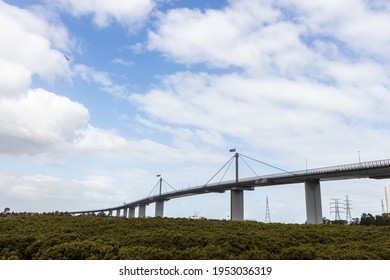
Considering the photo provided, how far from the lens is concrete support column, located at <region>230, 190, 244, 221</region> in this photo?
273ft

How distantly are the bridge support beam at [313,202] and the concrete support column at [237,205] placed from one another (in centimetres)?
2138

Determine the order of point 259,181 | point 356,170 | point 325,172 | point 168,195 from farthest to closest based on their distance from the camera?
point 168,195
point 259,181
point 325,172
point 356,170

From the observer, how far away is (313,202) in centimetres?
6378

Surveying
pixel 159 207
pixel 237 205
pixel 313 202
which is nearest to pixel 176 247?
pixel 313 202

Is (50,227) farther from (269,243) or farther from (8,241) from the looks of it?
(269,243)

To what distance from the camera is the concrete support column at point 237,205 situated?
83.2 meters

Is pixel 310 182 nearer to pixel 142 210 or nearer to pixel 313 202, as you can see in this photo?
pixel 313 202

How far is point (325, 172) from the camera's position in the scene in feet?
199

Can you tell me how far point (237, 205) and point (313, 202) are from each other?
23.2m

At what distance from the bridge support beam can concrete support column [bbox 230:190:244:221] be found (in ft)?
70.1

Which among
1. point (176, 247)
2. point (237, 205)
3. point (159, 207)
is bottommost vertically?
point (176, 247)

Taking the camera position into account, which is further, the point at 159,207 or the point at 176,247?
Answer: the point at 159,207
